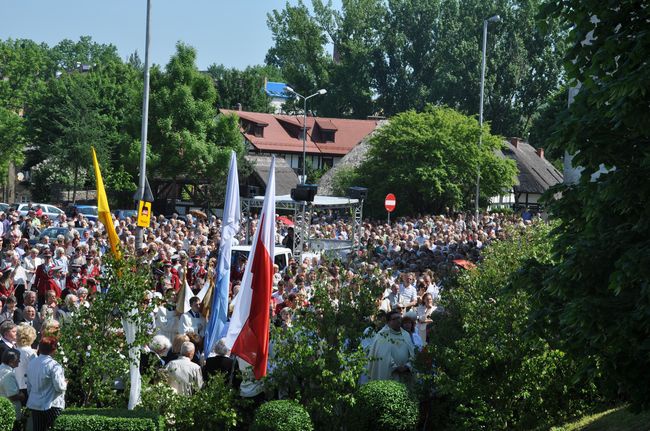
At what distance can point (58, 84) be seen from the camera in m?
63.8

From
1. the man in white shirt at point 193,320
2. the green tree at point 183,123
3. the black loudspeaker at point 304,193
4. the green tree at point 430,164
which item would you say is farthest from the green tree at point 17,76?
the man in white shirt at point 193,320

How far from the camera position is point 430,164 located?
5162cm

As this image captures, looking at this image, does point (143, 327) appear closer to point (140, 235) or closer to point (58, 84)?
point (140, 235)

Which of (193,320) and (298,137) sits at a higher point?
(298,137)

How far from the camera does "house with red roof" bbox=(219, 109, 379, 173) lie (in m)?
74.4

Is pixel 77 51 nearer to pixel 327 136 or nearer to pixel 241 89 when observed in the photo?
pixel 241 89

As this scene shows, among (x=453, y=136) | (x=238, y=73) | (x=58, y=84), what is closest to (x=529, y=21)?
(x=238, y=73)

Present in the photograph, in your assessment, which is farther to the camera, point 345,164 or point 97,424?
point 345,164

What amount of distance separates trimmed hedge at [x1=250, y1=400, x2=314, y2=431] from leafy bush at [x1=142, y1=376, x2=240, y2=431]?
1.00 ft

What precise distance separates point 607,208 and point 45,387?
630cm

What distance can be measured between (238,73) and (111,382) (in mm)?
75455

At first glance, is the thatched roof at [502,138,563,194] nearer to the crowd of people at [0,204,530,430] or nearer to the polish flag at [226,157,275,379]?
the crowd of people at [0,204,530,430]

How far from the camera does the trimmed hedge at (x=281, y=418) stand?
11492mm

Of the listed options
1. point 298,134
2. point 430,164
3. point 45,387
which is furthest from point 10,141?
point 45,387
